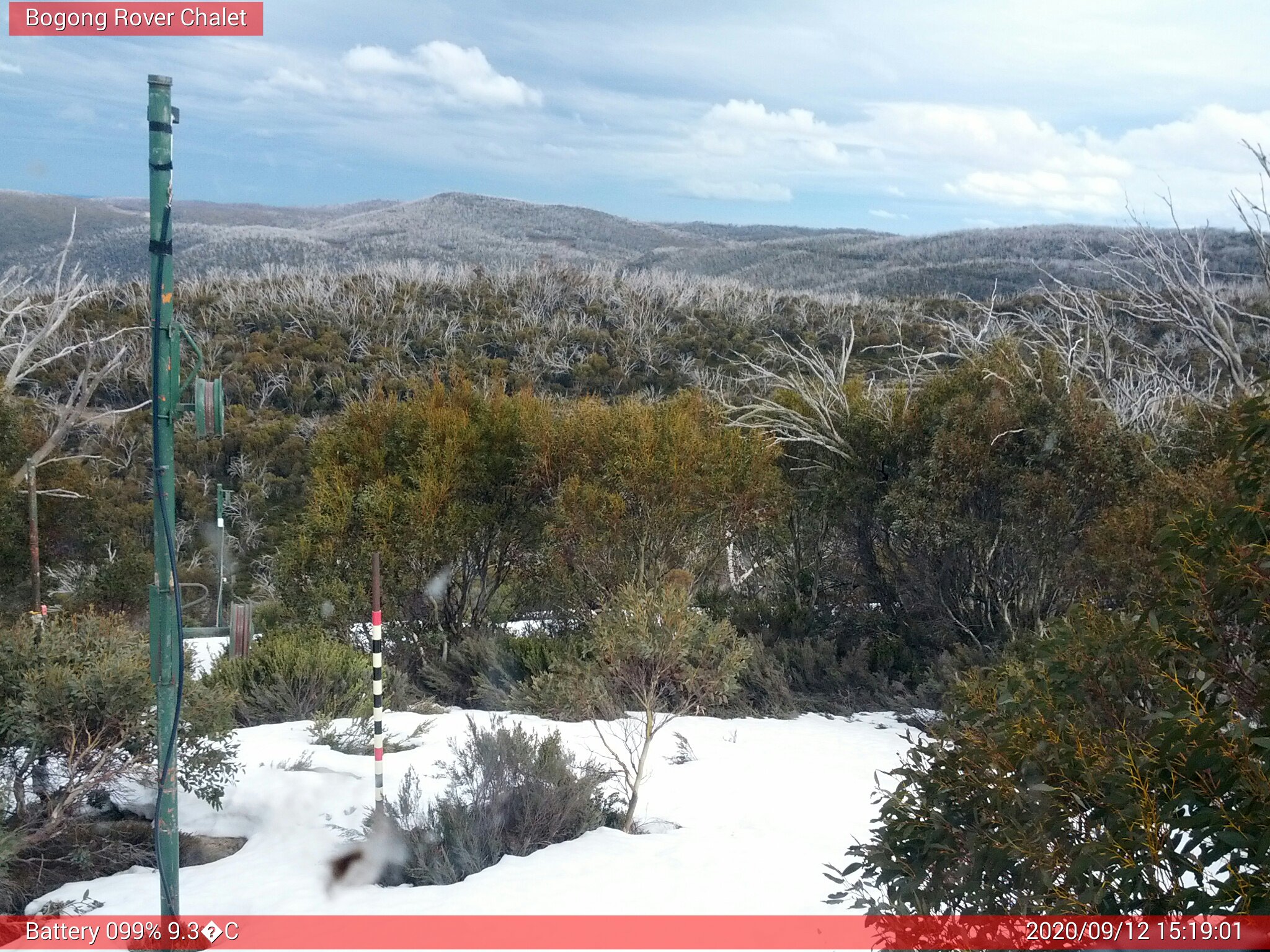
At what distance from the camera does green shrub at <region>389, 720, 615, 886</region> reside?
506cm

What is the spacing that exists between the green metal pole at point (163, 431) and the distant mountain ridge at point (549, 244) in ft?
98.2

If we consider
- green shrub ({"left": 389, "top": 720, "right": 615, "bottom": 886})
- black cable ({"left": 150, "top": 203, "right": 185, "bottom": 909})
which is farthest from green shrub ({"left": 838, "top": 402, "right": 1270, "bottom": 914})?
green shrub ({"left": 389, "top": 720, "right": 615, "bottom": 886})

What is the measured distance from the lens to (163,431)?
3.63m

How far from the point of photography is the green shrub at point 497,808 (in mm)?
5062

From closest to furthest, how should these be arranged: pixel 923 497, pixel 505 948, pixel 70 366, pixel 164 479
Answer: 1. pixel 164 479
2. pixel 505 948
3. pixel 923 497
4. pixel 70 366

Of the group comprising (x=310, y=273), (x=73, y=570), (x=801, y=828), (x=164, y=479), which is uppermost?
(x=310, y=273)

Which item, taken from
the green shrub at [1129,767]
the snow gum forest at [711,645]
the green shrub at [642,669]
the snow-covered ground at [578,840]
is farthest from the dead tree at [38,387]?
the green shrub at [1129,767]

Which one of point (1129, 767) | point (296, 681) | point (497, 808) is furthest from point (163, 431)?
point (296, 681)

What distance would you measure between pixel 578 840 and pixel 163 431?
3.22 m

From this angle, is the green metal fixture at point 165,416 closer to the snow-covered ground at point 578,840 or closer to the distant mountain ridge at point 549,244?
the snow-covered ground at point 578,840

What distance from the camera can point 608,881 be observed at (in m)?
4.84

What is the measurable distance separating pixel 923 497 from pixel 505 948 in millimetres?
7386

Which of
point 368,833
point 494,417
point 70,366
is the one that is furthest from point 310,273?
point 368,833

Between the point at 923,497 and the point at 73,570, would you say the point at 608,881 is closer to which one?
the point at 923,497
